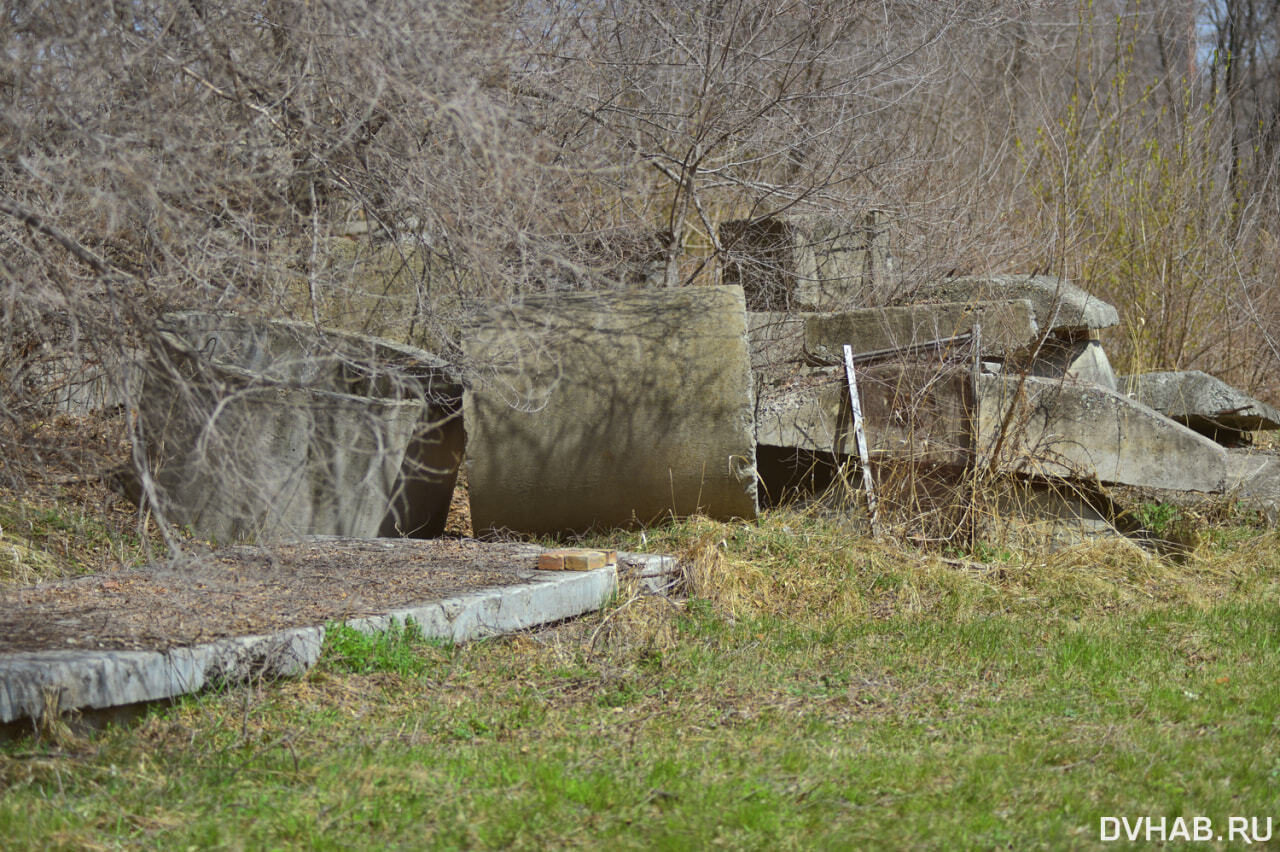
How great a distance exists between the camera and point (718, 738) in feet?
12.1

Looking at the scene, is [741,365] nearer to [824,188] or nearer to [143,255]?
[824,188]

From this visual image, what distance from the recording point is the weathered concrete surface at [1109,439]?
6824 mm

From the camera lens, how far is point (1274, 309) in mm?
10656

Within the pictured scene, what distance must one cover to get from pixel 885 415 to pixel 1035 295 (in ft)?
6.89

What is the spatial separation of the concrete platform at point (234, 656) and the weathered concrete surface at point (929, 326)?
294 centimetres

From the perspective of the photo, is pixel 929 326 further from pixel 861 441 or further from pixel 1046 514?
pixel 1046 514

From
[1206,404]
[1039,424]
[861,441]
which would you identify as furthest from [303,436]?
[1206,404]

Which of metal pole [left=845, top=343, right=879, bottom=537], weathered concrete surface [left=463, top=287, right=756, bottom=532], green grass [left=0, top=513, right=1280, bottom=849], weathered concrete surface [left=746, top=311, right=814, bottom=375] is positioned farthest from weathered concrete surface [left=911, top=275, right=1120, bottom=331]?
green grass [left=0, top=513, right=1280, bottom=849]

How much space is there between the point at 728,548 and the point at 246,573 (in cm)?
243

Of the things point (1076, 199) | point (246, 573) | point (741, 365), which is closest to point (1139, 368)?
point (1076, 199)

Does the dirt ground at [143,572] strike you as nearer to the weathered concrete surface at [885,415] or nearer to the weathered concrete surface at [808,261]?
the weathered concrete surface at [885,415]

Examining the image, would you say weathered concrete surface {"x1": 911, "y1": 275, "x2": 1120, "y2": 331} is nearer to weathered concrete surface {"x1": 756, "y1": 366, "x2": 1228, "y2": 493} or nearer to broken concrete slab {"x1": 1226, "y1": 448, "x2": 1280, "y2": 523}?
weathered concrete surface {"x1": 756, "y1": 366, "x2": 1228, "y2": 493}

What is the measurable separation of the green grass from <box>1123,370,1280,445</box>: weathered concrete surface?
10.6 feet

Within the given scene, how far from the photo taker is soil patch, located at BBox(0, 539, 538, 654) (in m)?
3.83
